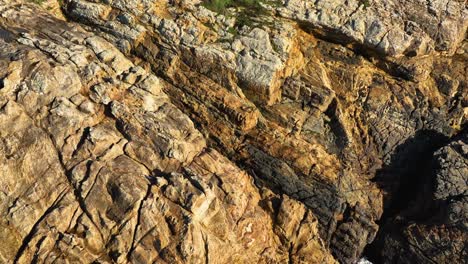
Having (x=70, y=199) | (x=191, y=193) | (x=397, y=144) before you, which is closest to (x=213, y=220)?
(x=191, y=193)

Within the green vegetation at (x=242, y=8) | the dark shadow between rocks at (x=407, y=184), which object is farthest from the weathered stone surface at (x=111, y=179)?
the green vegetation at (x=242, y=8)

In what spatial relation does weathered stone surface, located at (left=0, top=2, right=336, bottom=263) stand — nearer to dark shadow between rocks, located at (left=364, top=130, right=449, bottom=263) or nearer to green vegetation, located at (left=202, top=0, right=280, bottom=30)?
dark shadow between rocks, located at (left=364, top=130, right=449, bottom=263)

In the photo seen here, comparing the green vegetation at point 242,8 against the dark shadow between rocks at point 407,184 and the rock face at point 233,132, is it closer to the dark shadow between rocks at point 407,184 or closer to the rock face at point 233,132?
the rock face at point 233,132

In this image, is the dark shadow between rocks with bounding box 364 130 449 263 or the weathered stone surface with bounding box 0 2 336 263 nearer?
the weathered stone surface with bounding box 0 2 336 263

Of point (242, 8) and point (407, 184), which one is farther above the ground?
point (242, 8)

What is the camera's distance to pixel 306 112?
111 feet

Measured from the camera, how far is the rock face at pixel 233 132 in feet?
88.0

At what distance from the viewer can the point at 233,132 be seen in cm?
3216

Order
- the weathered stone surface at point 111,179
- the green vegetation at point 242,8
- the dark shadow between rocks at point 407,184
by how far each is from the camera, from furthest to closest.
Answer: the green vegetation at point 242,8 < the dark shadow between rocks at point 407,184 < the weathered stone surface at point 111,179

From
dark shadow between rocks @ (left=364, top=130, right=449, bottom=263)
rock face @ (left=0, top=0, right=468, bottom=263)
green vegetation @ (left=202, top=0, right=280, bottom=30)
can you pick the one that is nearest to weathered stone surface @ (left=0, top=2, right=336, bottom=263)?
rock face @ (left=0, top=0, right=468, bottom=263)

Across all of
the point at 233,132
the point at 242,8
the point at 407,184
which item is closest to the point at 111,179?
the point at 233,132

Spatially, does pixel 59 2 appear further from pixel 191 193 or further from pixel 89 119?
pixel 191 193

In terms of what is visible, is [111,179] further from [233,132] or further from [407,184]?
[407,184]

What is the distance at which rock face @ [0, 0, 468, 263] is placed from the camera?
26.8 meters
